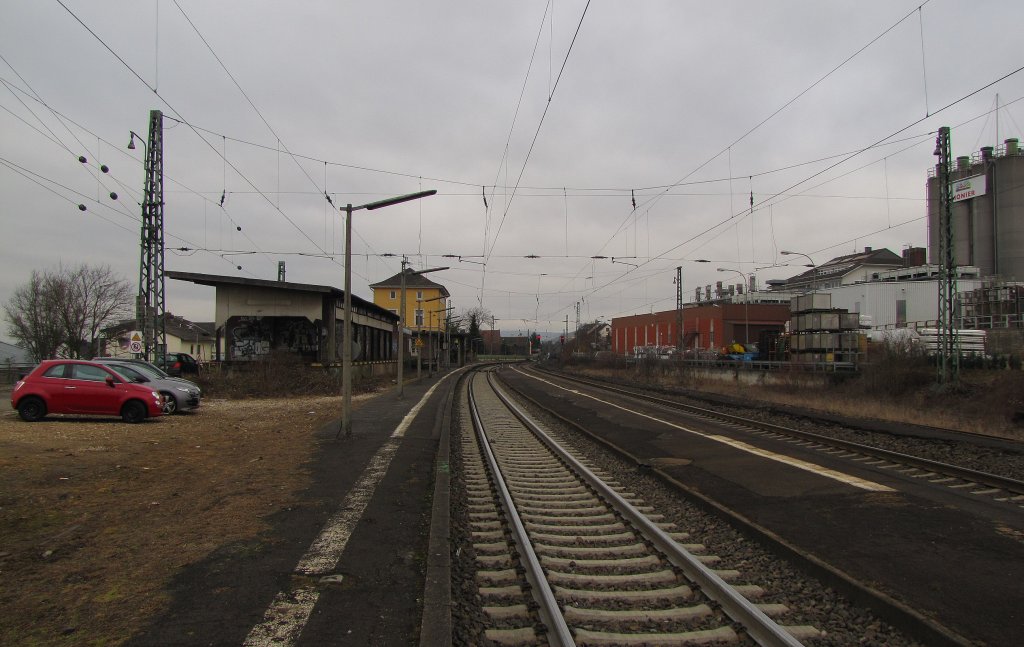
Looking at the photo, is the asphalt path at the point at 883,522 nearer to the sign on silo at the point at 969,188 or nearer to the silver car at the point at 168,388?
the silver car at the point at 168,388

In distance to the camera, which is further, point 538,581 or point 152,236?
point 152,236

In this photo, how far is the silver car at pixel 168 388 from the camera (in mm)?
17302

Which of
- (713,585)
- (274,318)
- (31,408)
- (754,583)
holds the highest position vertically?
(274,318)

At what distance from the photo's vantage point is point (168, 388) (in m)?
18.0

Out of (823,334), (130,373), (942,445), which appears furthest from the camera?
(823,334)

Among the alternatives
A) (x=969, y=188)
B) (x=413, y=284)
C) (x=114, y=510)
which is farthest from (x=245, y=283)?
(x=969, y=188)

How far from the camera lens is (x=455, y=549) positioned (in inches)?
245

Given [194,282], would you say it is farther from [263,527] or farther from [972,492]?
[972,492]

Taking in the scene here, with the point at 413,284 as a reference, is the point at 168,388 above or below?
below

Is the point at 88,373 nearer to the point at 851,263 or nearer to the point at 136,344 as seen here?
the point at 136,344

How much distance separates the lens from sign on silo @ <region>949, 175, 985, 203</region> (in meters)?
69.5

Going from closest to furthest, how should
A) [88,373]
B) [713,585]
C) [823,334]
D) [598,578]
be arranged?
[713,585], [598,578], [88,373], [823,334]

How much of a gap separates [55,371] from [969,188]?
3344 inches

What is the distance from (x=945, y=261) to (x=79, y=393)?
2575 centimetres
